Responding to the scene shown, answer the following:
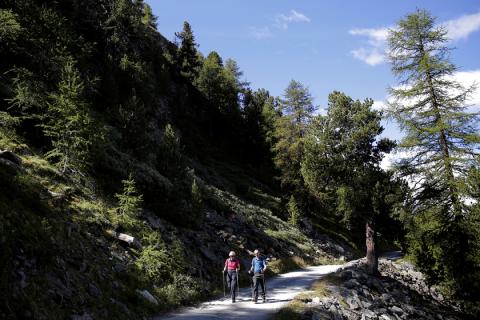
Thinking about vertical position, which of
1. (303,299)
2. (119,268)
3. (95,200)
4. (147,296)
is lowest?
(303,299)

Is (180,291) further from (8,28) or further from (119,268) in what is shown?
(8,28)

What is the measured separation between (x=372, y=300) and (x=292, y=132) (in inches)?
1313

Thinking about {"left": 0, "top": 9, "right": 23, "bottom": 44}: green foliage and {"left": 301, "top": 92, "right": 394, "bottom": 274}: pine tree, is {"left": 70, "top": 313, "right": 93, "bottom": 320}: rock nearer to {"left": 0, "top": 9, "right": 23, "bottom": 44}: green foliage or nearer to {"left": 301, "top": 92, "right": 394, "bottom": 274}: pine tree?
{"left": 301, "top": 92, "right": 394, "bottom": 274}: pine tree

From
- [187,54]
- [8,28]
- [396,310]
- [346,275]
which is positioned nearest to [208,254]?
[346,275]

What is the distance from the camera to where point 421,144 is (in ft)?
60.2

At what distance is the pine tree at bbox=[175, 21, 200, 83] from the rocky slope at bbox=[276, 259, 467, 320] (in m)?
52.8

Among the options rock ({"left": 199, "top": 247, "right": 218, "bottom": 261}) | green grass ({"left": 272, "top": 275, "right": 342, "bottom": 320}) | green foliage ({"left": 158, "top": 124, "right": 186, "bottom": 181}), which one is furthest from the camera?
green foliage ({"left": 158, "top": 124, "right": 186, "bottom": 181})

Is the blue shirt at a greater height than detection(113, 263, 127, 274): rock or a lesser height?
lesser

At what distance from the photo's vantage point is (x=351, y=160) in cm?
2270

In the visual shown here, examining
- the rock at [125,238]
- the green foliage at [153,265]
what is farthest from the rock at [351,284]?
the rock at [125,238]

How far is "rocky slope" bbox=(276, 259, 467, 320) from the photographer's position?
46.3 ft

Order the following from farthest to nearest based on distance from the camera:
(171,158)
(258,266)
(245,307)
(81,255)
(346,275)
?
(171,158) → (346,275) → (258,266) → (245,307) → (81,255)

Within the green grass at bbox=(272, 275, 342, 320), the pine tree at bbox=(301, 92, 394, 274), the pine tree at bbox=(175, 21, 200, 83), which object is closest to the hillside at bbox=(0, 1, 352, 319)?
the green grass at bbox=(272, 275, 342, 320)

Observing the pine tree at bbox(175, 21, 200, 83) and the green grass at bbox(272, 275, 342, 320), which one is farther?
the pine tree at bbox(175, 21, 200, 83)
